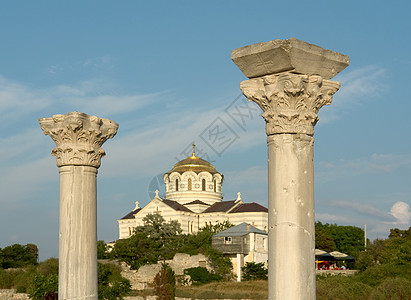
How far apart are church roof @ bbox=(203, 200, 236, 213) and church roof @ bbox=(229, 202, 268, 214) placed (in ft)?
3.32

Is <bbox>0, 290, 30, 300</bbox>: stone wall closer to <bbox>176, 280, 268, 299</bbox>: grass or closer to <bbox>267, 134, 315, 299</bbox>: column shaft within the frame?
<bbox>176, 280, 268, 299</bbox>: grass

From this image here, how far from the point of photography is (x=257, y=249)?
55.3 meters

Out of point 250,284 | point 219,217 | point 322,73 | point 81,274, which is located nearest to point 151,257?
point 250,284

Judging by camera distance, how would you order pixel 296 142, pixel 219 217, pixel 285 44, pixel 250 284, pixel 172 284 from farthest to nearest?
pixel 219 217, pixel 250 284, pixel 172 284, pixel 296 142, pixel 285 44

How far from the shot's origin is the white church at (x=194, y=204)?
72062mm

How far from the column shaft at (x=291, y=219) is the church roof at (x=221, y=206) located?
214 ft

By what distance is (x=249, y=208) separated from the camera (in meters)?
71.8

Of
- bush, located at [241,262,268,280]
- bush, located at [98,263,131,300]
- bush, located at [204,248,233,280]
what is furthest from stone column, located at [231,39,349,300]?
bush, located at [204,248,233,280]

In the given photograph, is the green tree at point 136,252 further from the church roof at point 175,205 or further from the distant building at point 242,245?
the church roof at point 175,205

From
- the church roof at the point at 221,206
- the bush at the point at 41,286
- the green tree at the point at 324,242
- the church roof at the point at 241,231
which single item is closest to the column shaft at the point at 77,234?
the bush at the point at 41,286

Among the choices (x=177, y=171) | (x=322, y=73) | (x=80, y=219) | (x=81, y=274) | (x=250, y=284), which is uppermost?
(x=177, y=171)

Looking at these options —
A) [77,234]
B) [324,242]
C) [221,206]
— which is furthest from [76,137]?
[221,206]

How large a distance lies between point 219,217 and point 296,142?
65.3 m

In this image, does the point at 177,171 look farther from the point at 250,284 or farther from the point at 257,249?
the point at 250,284
